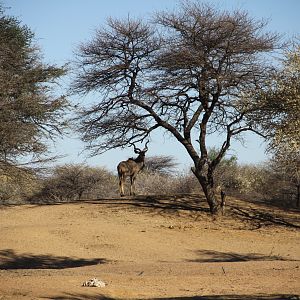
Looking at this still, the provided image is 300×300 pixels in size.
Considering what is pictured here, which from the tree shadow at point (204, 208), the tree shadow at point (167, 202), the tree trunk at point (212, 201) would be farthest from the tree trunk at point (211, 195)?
the tree shadow at point (167, 202)

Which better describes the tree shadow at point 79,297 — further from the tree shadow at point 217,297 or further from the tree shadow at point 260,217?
the tree shadow at point 260,217

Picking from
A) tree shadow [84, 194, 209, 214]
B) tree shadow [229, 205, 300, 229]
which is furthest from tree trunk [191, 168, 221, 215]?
tree shadow [229, 205, 300, 229]

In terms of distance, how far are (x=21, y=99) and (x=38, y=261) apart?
16.9 feet

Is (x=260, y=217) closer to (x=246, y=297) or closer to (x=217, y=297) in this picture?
(x=217, y=297)

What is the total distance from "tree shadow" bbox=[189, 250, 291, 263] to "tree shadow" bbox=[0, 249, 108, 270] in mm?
3207

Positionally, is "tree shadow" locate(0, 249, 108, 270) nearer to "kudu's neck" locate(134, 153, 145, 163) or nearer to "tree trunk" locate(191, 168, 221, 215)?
"tree trunk" locate(191, 168, 221, 215)

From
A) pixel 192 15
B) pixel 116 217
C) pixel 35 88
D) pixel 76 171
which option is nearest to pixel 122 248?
pixel 116 217

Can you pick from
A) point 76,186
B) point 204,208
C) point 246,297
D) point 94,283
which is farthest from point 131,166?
point 246,297

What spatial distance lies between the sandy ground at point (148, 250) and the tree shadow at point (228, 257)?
0.11 feet

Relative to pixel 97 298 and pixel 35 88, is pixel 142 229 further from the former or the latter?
pixel 97 298

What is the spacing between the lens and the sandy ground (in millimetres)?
11812

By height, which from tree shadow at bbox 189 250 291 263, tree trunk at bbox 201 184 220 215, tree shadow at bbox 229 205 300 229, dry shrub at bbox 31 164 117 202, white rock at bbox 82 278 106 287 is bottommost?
tree shadow at bbox 189 250 291 263

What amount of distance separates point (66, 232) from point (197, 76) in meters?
7.97

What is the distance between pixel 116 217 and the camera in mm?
23922
